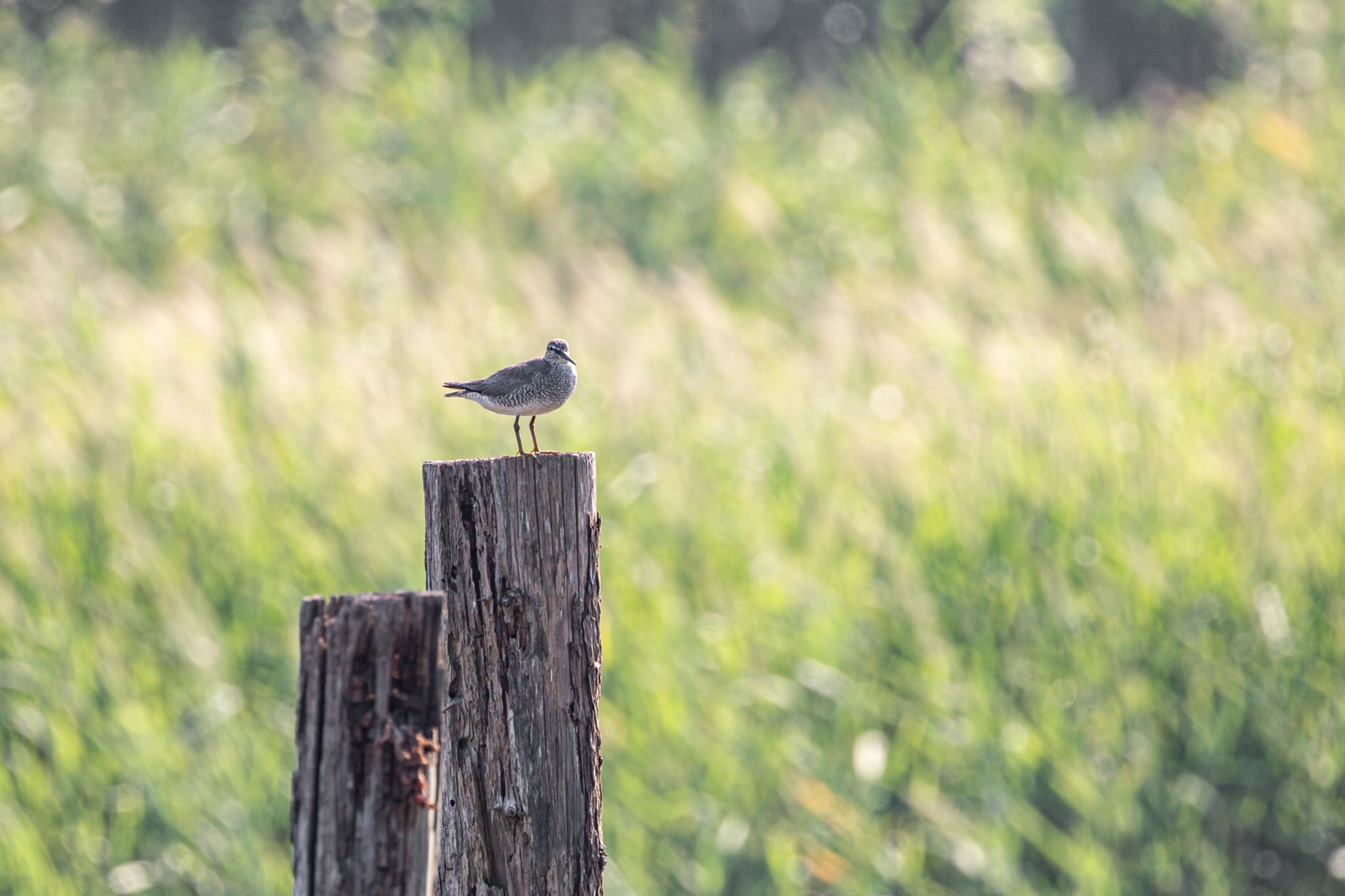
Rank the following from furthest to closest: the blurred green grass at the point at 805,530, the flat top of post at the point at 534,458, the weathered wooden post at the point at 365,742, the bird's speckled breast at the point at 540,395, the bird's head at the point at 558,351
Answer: the blurred green grass at the point at 805,530 < the bird's head at the point at 558,351 < the bird's speckled breast at the point at 540,395 < the flat top of post at the point at 534,458 < the weathered wooden post at the point at 365,742

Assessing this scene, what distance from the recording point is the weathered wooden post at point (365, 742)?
188cm

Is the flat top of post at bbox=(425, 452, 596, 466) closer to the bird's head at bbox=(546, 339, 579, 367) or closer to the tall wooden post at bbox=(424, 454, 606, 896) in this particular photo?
the tall wooden post at bbox=(424, 454, 606, 896)

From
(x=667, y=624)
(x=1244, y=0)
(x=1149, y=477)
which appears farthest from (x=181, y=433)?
(x=1244, y=0)

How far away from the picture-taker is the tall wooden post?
2.36 metres

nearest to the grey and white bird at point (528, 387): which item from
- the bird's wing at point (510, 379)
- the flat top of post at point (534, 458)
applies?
the bird's wing at point (510, 379)

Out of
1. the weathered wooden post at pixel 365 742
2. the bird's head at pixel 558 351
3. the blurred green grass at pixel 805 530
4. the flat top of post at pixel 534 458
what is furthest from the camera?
the blurred green grass at pixel 805 530

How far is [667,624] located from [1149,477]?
2.15m

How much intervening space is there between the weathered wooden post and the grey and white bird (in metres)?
0.92

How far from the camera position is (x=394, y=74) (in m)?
13.5

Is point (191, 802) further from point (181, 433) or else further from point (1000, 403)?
point (1000, 403)

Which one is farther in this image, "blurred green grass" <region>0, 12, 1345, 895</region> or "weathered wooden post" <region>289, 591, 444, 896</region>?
"blurred green grass" <region>0, 12, 1345, 895</region>

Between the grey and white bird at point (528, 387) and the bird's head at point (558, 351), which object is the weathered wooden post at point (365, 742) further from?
the bird's head at point (558, 351)

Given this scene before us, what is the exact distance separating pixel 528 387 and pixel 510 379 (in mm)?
57

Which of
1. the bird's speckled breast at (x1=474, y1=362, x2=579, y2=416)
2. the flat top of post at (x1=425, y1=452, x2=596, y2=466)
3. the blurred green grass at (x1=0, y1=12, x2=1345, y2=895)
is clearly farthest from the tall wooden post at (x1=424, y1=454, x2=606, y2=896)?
the blurred green grass at (x1=0, y1=12, x2=1345, y2=895)
